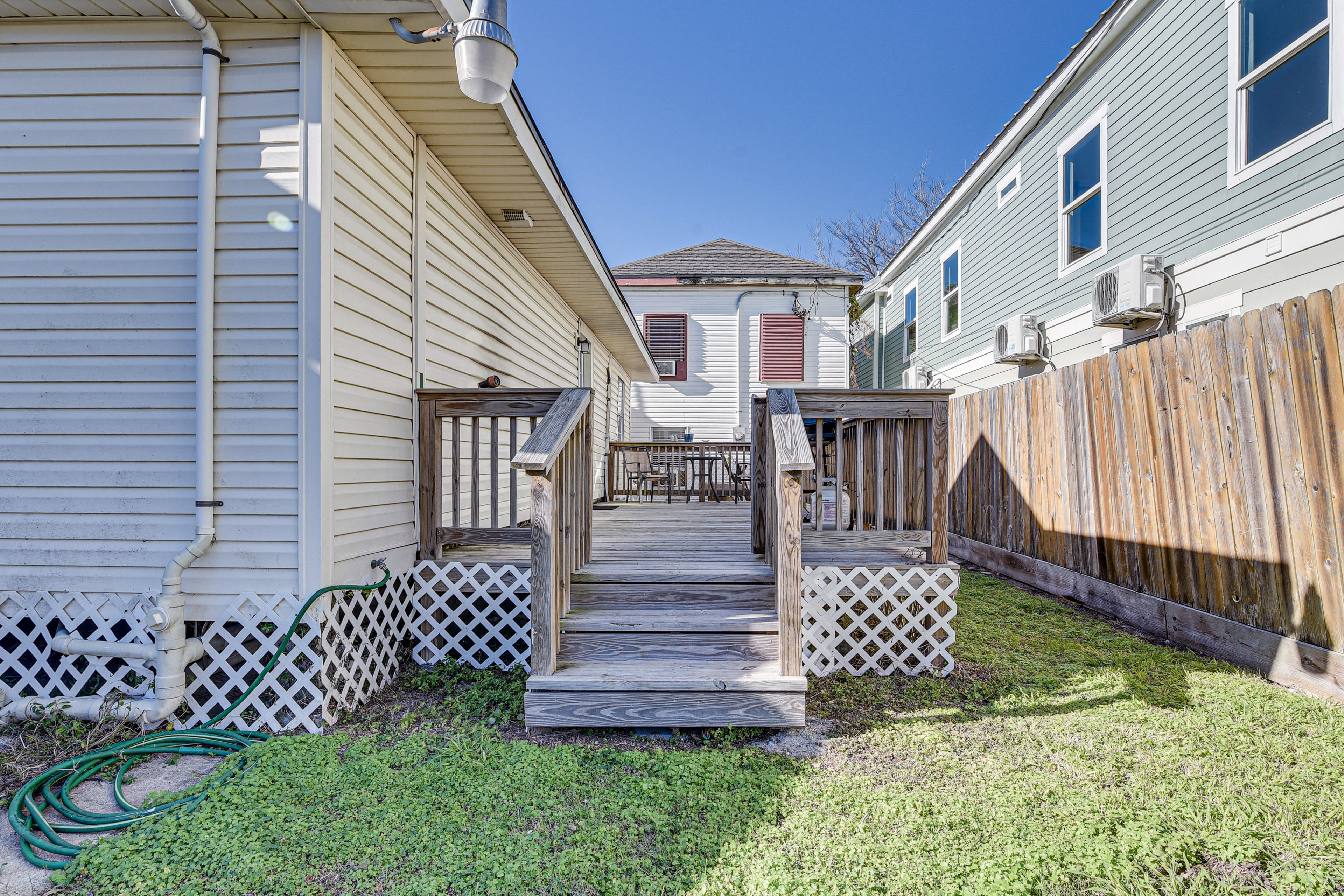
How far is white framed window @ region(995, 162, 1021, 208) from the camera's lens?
7871 millimetres

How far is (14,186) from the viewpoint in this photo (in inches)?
109

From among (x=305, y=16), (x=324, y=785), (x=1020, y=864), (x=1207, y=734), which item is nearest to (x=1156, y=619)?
(x=1207, y=734)

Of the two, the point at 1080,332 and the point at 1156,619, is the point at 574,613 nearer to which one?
the point at 1156,619

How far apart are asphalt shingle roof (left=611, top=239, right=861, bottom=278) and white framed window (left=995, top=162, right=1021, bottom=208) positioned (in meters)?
3.69

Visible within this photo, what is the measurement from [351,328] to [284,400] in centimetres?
46

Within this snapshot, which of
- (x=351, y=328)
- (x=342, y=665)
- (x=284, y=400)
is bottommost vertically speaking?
(x=342, y=665)

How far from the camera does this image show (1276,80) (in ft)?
14.5

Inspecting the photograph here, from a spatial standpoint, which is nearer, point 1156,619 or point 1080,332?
point 1156,619

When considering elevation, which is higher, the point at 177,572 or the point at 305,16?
the point at 305,16

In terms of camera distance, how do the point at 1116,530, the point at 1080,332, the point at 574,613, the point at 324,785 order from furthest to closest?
the point at 1080,332 → the point at 1116,530 → the point at 574,613 → the point at 324,785

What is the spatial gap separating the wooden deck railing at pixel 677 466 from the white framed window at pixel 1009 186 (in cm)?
471

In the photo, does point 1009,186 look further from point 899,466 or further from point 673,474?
point 899,466

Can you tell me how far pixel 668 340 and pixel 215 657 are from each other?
34.2 ft

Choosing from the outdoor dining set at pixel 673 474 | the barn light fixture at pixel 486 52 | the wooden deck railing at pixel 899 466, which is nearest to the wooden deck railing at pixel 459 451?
the barn light fixture at pixel 486 52
